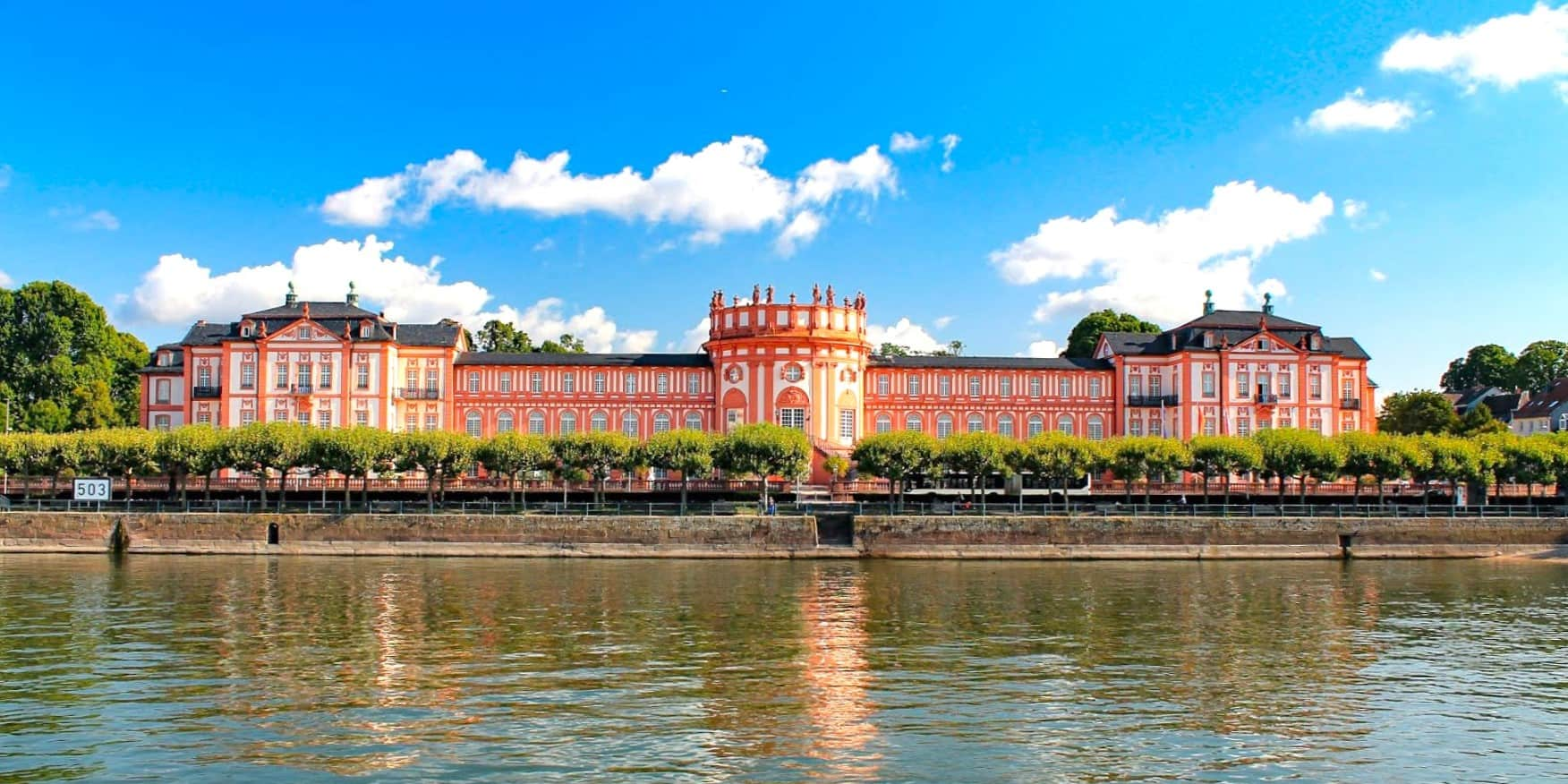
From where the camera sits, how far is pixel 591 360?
73812mm

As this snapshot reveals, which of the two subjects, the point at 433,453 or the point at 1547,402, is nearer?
the point at 433,453

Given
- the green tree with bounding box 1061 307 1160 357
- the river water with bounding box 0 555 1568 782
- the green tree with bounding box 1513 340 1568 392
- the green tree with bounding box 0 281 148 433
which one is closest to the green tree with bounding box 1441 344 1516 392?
the green tree with bounding box 1513 340 1568 392

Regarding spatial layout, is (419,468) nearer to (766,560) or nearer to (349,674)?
(766,560)

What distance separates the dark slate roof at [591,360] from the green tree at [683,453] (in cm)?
1500

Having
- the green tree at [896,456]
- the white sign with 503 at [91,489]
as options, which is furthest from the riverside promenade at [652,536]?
the green tree at [896,456]

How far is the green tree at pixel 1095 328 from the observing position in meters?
94.0

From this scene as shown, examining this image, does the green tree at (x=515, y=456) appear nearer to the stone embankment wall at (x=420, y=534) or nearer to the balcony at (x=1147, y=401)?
the stone embankment wall at (x=420, y=534)

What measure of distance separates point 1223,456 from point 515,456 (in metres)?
32.7

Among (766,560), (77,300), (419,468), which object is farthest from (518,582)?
(77,300)

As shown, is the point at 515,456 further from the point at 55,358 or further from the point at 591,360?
the point at 55,358

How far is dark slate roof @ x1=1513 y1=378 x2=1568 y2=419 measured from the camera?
97.6 metres

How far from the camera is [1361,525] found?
53.9m

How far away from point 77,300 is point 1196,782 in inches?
3390

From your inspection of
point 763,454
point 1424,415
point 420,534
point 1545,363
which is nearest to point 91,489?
point 420,534
